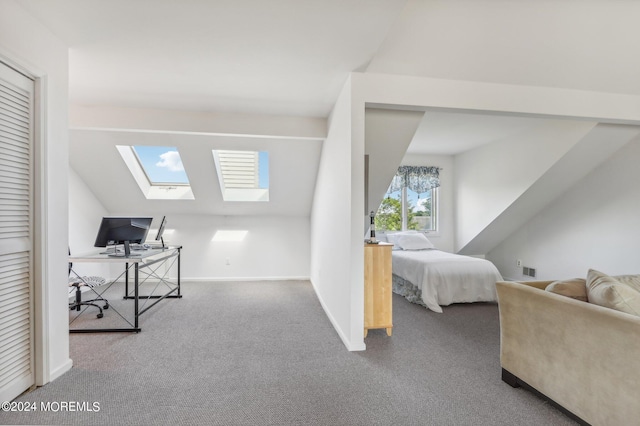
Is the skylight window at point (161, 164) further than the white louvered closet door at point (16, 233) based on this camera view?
Yes

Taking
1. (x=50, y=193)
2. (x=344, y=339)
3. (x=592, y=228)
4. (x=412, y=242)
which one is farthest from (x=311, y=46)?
(x=592, y=228)

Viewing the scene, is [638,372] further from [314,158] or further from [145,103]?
[145,103]

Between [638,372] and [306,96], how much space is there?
3.09 m

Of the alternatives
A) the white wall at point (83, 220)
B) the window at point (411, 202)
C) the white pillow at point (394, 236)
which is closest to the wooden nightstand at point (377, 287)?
the white pillow at point (394, 236)

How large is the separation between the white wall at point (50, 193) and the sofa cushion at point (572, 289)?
3.28 m

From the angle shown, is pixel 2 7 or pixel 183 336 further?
pixel 183 336

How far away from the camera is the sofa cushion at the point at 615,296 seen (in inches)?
59.7

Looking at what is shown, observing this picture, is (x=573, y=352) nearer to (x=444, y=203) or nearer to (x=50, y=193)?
(x=50, y=193)

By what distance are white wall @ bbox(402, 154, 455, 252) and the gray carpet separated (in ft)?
9.44

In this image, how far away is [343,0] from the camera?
70.2 inches

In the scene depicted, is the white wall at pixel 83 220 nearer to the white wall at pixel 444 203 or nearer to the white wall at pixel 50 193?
the white wall at pixel 50 193

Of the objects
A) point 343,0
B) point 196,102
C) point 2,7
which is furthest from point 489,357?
point 2,7

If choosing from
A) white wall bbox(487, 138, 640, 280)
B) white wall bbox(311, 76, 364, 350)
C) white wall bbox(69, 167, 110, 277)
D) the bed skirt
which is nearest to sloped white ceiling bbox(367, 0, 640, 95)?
white wall bbox(311, 76, 364, 350)

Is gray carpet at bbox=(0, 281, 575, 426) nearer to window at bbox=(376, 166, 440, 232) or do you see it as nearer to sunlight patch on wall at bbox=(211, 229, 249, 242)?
sunlight patch on wall at bbox=(211, 229, 249, 242)
